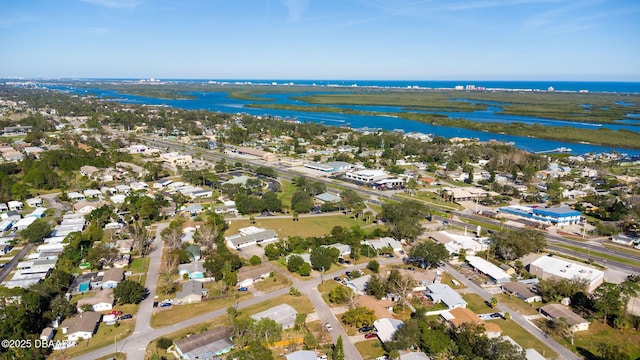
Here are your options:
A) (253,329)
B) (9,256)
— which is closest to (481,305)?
(253,329)

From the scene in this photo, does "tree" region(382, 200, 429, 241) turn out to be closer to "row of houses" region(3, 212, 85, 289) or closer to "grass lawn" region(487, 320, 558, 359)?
"grass lawn" region(487, 320, 558, 359)

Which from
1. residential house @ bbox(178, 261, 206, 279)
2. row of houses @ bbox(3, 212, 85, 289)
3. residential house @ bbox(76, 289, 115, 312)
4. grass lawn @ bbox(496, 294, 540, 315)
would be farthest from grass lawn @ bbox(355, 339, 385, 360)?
row of houses @ bbox(3, 212, 85, 289)

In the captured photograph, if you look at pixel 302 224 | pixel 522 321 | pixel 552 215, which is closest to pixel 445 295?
pixel 522 321

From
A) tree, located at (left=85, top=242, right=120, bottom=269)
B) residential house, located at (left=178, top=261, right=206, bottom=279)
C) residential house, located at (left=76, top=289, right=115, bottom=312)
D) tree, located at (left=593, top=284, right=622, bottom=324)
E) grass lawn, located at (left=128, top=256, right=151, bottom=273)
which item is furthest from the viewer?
grass lawn, located at (left=128, top=256, right=151, bottom=273)

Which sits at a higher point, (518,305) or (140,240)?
(140,240)

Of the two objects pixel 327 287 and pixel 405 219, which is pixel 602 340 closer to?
pixel 327 287

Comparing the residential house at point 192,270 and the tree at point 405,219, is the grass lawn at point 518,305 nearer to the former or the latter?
the tree at point 405,219

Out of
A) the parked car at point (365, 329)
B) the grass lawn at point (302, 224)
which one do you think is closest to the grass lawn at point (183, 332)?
the parked car at point (365, 329)
